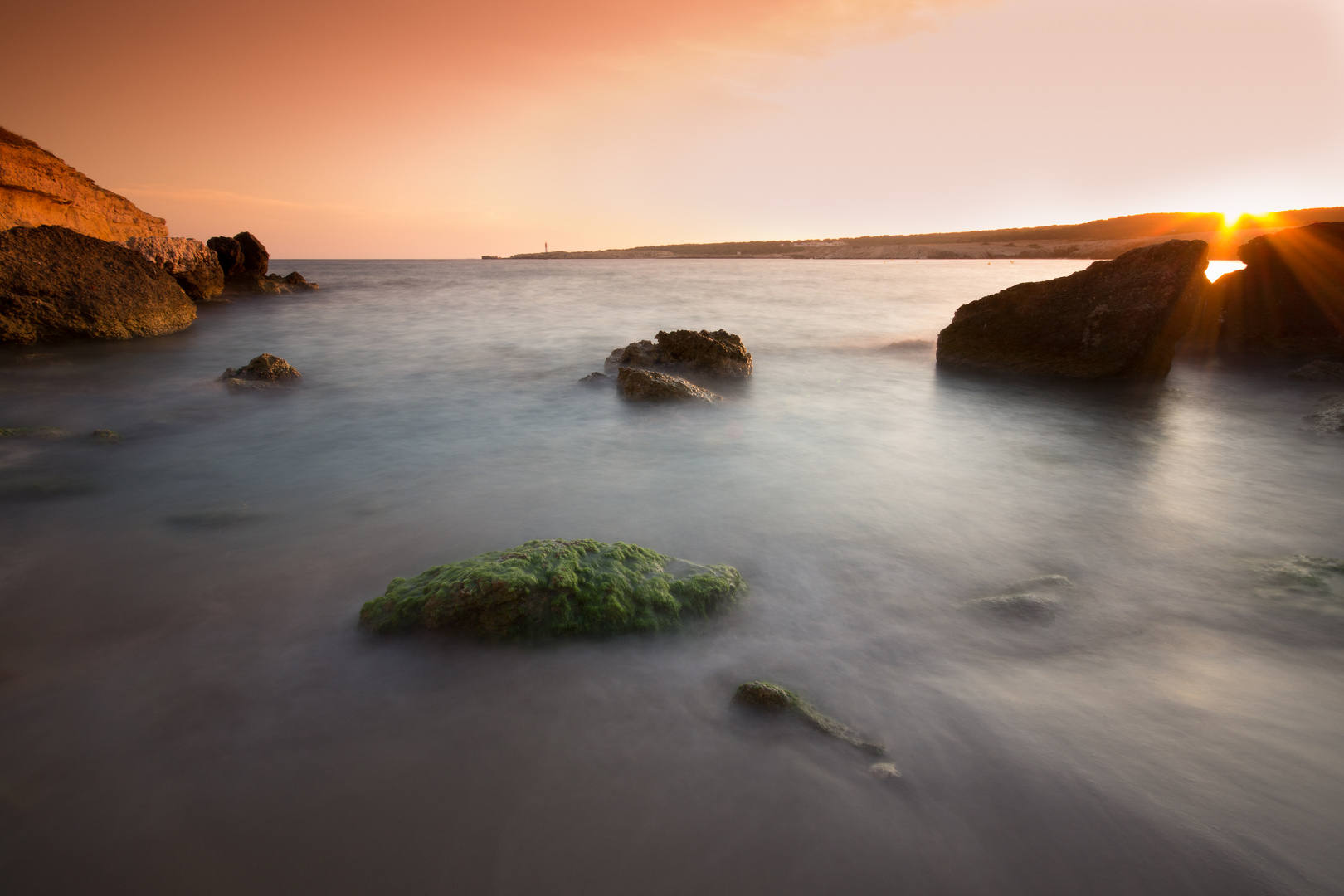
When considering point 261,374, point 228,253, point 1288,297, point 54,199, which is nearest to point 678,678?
point 261,374

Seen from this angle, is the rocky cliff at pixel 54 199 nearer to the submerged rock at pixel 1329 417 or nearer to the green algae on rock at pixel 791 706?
the green algae on rock at pixel 791 706

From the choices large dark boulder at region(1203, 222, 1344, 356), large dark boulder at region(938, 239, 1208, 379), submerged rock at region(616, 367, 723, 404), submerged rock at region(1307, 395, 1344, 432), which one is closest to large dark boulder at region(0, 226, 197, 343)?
submerged rock at region(616, 367, 723, 404)

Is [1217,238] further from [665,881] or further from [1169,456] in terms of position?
[665,881]

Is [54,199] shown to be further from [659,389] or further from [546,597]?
[546,597]

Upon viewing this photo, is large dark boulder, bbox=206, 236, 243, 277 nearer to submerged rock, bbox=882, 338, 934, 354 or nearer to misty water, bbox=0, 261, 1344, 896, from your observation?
misty water, bbox=0, 261, 1344, 896

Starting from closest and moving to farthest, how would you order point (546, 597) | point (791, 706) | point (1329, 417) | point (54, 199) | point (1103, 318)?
point (791, 706), point (546, 597), point (1329, 417), point (1103, 318), point (54, 199)

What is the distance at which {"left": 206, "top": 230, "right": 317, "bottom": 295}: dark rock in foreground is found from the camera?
2178 centimetres

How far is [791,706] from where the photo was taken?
2.22m

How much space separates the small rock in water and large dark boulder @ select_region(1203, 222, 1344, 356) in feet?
3.24

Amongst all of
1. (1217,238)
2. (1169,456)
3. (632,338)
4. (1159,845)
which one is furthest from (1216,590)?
(1217,238)

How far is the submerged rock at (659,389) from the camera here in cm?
730

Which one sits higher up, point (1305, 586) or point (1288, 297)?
point (1288, 297)

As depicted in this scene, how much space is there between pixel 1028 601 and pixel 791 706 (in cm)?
159

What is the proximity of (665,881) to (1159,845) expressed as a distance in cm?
140
